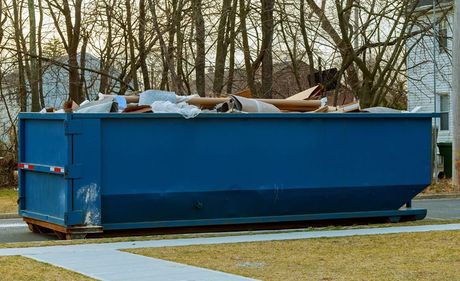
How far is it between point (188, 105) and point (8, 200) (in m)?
8.39

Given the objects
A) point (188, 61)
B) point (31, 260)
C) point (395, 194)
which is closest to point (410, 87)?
point (188, 61)

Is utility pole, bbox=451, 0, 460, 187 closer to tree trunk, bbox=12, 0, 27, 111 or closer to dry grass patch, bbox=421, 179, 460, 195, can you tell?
dry grass patch, bbox=421, 179, 460, 195

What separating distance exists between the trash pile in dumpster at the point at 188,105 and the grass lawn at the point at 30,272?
11.1 feet

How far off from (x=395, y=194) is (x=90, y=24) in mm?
13845

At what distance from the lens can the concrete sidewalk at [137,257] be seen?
9.41 metres

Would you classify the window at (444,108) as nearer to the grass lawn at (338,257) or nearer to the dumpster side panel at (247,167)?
the dumpster side panel at (247,167)

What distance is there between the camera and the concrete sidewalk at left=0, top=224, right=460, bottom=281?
9414 millimetres

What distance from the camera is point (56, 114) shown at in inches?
519

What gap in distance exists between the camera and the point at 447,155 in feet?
100

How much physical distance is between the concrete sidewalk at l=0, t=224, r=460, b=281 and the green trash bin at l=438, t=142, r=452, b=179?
15667mm

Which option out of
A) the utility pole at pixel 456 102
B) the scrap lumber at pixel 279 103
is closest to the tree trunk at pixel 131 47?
the utility pole at pixel 456 102

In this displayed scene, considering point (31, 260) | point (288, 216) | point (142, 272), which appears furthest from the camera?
point (288, 216)

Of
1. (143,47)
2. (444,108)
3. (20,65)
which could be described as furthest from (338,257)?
(444,108)

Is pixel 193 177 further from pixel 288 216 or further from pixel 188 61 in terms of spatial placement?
pixel 188 61
